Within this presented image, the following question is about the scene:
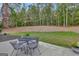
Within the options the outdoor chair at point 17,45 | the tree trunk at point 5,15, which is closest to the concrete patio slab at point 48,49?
the outdoor chair at point 17,45

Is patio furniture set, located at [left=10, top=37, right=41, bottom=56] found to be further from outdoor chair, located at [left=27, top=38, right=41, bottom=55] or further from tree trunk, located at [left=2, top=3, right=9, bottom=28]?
tree trunk, located at [left=2, top=3, right=9, bottom=28]

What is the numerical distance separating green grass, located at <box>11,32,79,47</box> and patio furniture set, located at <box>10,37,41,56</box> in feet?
0.26

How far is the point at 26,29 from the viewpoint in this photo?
13.2ft

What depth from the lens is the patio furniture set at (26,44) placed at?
398 centimetres

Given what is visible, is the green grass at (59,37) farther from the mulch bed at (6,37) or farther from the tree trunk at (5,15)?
the tree trunk at (5,15)

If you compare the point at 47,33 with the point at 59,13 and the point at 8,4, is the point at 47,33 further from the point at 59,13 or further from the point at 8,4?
the point at 8,4

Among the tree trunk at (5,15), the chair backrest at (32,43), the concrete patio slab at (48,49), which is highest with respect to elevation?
the tree trunk at (5,15)

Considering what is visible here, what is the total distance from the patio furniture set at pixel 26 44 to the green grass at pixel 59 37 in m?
0.08

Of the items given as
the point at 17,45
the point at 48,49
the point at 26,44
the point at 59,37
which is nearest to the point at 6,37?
the point at 17,45

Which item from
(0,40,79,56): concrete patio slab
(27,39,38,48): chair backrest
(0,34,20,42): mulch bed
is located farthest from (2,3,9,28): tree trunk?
(27,39,38,48): chair backrest

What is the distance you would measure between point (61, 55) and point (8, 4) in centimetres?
115

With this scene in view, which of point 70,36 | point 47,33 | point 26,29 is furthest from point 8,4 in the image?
point 70,36

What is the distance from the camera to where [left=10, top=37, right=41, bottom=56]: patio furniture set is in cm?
398

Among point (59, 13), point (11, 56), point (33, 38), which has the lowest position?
point (11, 56)
